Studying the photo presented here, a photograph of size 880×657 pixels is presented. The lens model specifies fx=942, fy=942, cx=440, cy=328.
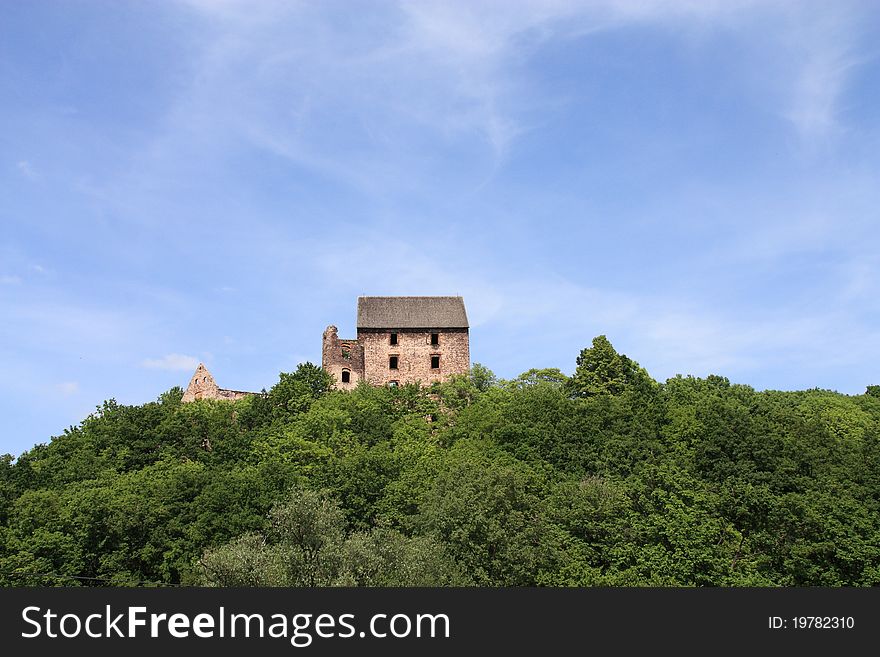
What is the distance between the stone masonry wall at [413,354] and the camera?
8256 centimetres

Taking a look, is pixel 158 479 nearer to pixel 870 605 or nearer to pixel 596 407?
pixel 596 407

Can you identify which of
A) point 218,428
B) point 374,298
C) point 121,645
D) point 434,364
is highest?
point 374,298

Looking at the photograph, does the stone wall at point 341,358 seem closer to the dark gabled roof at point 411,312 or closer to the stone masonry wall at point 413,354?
the stone masonry wall at point 413,354

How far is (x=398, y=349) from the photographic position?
8344 centimetres

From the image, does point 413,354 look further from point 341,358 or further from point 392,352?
point 341,358

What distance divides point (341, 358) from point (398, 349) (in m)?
5.08

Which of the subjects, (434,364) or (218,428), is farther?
(434,364)

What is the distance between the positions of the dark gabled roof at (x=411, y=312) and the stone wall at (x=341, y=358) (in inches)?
86.8

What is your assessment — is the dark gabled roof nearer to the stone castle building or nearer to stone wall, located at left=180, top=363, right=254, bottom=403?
the stone castle building

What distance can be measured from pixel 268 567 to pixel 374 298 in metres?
48.7

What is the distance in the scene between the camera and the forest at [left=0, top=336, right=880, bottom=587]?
154ft

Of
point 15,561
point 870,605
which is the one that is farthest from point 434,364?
point 870,605

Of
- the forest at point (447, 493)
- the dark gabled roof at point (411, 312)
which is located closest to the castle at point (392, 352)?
the dark gabled roof at point (411, 312)

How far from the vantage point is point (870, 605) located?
29.9 m
